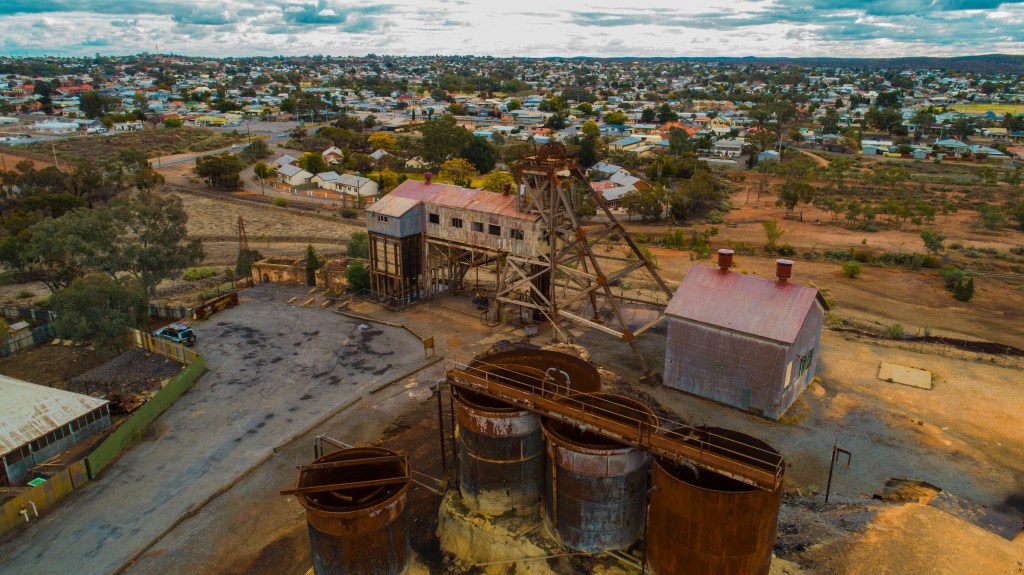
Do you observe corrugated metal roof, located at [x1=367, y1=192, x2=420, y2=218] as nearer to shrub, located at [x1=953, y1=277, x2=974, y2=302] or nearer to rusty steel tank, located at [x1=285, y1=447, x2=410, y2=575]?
rusty steel tank, located at [x1=285, y1=447, x2=410, y2=575]

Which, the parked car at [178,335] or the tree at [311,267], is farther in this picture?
the tree at [311,267]

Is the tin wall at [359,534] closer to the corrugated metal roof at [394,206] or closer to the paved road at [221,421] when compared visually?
the paved road at [221,421]

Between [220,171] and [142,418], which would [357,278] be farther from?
[220,171]

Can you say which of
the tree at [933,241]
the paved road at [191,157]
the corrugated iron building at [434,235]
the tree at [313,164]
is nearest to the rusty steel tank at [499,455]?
the corrugated iron building at [434,235]

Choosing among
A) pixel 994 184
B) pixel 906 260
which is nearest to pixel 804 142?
pixel 994 184

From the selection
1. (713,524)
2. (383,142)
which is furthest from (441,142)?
(713,524)
